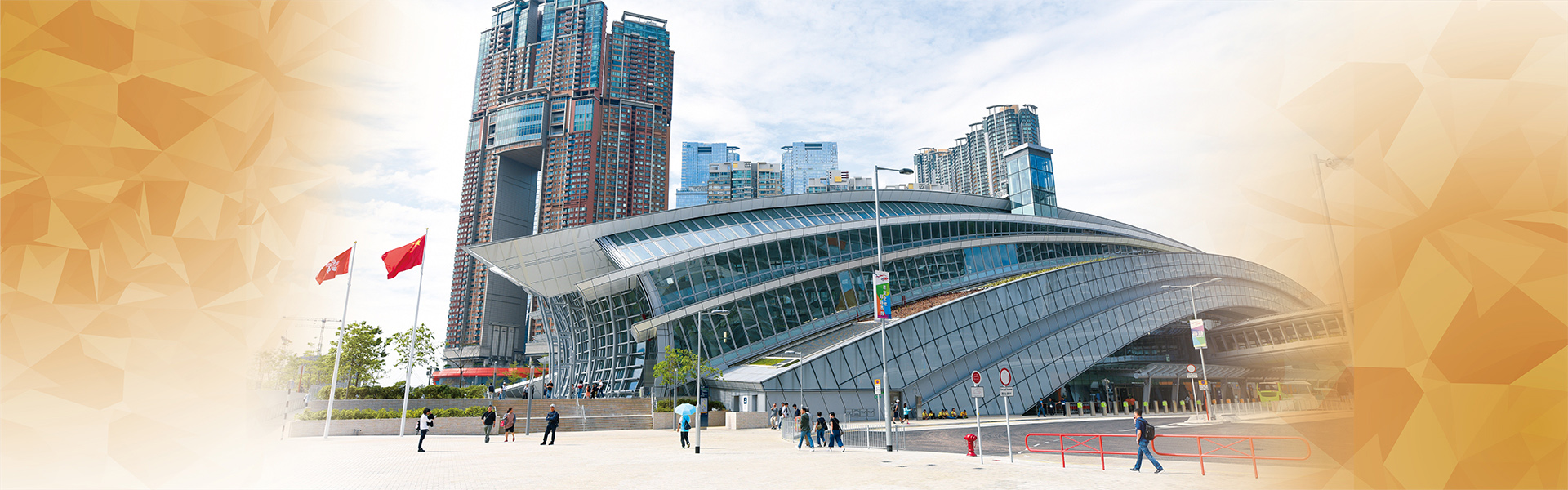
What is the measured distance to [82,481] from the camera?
2922 millimetres

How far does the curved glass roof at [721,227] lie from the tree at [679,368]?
7593mm

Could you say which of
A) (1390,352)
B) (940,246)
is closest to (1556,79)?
(1390,352)

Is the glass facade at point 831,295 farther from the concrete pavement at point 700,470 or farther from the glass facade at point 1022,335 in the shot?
the concrete pavement at point 700,470

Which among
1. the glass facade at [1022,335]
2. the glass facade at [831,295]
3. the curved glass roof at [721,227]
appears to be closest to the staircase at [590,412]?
the glass facade at [831,295]

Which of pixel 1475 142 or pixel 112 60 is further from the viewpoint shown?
pixel 112 60

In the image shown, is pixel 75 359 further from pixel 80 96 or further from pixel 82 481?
pixel 80 96

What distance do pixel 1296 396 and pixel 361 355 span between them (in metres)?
72.0

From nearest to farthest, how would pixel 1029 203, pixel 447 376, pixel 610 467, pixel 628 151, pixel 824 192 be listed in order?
pixel 610 467 < pixel 824 192 < pixel 1029 203 < pixel 447 376 < pixel 628 151

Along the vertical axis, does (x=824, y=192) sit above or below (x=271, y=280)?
above

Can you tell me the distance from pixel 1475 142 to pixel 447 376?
527 feet

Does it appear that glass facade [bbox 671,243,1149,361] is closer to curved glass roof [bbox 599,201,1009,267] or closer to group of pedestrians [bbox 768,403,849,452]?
curved glass roof [bbox 599,201,1009,267]

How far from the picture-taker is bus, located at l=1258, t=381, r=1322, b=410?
2.99m

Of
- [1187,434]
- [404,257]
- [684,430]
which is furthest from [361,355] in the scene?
[1187,434]

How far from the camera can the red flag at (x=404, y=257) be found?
3344 centimetres
